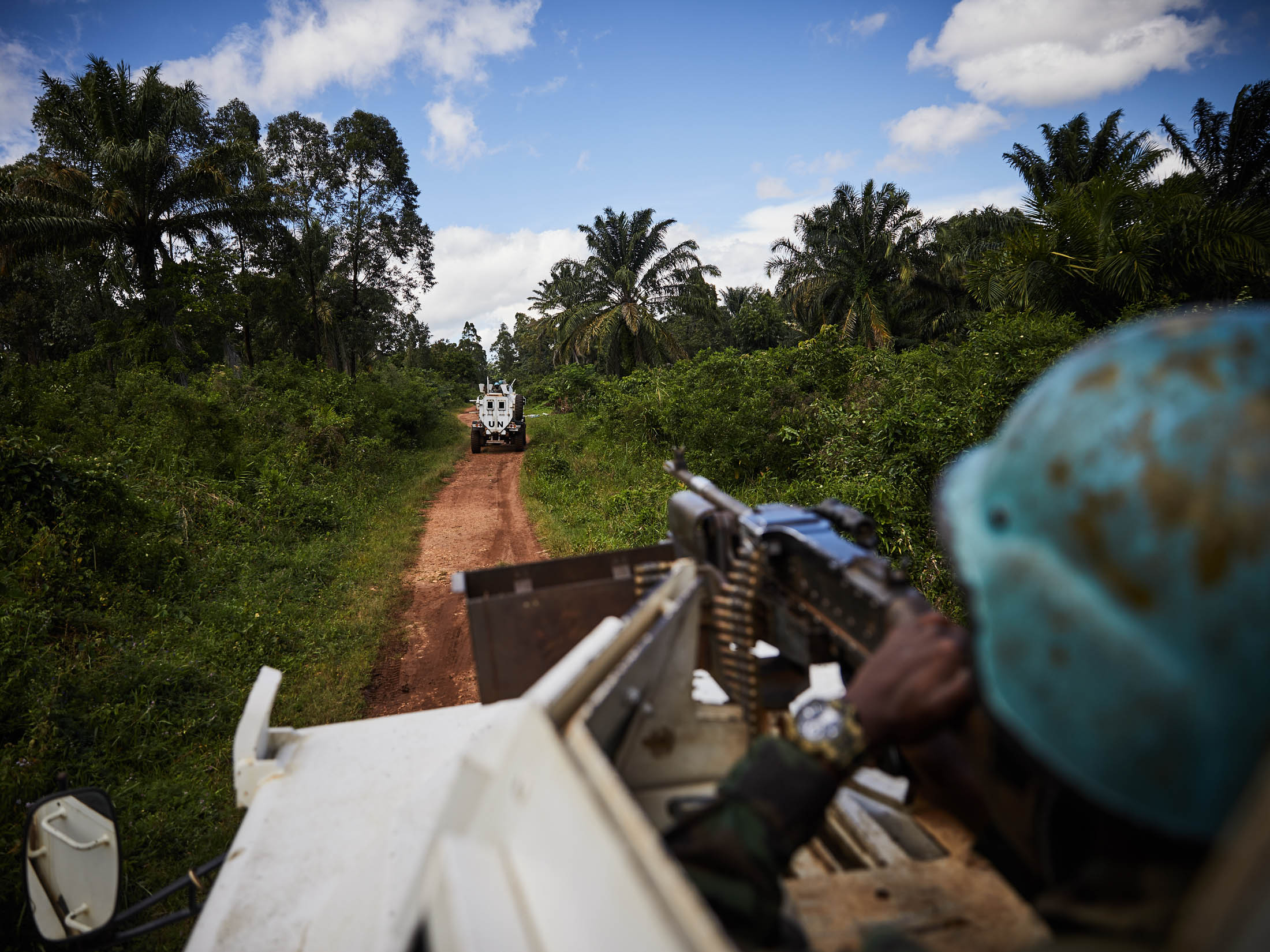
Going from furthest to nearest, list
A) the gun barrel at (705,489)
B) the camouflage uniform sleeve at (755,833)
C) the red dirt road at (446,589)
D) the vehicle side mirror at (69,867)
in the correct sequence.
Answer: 1. the red dirt road at (446,589)
2. the gun barrel at (705,489)
3. the vehicle side mirror at (69,867)
4. the camouflage uniform sleeve at (755,833)

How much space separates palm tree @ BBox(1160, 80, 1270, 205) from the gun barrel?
14.6 m

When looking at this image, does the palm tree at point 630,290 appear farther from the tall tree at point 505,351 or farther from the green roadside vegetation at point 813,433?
the tall tree at point 505,351

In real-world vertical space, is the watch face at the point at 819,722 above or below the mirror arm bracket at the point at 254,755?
above

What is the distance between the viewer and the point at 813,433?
27.2 feet

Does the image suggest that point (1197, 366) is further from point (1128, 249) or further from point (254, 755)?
point (1128, 249)

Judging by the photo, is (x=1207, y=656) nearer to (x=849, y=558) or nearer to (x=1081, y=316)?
(x=849, y=558)

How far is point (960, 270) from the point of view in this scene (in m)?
24.8

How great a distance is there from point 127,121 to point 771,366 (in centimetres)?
1299

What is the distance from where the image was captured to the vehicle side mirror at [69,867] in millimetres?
1806

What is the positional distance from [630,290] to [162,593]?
1629 centimetres

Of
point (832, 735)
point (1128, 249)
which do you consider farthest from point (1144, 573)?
point (1128, 249)

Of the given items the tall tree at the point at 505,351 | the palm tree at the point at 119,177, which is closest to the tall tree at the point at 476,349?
the tall tree at the point at 505,351

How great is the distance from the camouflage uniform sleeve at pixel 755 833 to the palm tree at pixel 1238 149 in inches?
619

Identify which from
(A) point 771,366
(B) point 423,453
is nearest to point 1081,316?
(A) point 771,366
